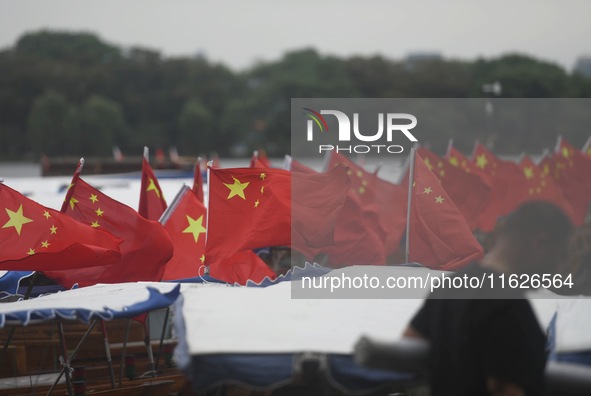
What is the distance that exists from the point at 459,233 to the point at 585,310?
465 cm

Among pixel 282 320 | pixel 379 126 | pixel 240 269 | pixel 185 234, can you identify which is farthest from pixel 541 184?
pixel 282 320

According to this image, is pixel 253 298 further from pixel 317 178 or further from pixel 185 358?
pixel 317 178

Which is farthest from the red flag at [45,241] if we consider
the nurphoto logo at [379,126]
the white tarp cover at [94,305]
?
the nurphoto logo at [379,126]

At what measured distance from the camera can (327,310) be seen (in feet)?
21.6

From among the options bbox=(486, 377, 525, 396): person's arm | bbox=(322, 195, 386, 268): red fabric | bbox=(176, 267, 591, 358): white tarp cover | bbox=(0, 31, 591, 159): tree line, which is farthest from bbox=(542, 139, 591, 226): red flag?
bbox=(0, 31, 591, 159): tree line

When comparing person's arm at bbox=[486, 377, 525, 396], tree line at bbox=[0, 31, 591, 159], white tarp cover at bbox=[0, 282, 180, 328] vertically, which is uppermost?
person's arm at bbox=[486, 377, 525, 396]

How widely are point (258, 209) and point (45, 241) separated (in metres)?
2.24

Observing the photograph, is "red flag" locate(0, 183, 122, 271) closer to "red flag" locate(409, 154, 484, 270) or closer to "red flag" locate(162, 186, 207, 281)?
"red flag" locate(162, 186, 207, 281)

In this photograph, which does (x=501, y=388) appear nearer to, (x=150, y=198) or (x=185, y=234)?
(x=185, y=234)

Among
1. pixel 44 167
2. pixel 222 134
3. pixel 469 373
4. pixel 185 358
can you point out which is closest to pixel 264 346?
pixel 185 358

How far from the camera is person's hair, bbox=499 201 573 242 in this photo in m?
4.66

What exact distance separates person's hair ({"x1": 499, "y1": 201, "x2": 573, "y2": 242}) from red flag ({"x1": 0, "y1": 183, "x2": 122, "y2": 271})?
5.71 metres

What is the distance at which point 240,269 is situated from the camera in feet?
35.0

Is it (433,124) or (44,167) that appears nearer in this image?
(44,167)
